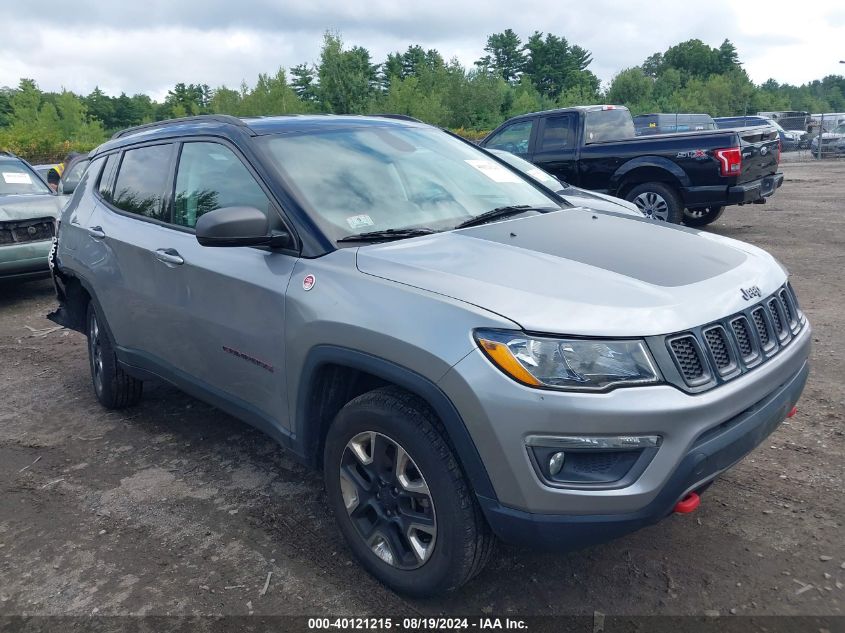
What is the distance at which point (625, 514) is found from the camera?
2234 mm

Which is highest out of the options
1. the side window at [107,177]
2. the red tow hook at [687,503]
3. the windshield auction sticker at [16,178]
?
the side window at [107,177]

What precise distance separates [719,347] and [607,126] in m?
9.09

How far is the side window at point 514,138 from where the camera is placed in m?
11.2

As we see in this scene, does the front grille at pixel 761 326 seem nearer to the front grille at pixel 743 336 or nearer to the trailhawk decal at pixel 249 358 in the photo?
the front grille at pixel 743 336

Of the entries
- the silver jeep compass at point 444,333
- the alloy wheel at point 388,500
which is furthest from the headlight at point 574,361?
the alloy wheel at point 388,500

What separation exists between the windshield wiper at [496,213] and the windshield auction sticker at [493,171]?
316 mm

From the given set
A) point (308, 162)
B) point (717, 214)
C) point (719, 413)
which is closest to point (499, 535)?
point (719, 413)

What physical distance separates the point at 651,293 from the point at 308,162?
1646 mm

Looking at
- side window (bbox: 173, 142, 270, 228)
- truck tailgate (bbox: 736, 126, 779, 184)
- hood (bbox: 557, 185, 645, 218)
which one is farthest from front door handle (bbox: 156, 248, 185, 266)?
truck tailgate (bbox: 736, 126, 779, 184)

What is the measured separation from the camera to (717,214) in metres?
11.5

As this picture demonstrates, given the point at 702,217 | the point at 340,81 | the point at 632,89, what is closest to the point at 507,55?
the point at 632,89

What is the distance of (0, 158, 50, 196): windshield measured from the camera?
8.44 meters

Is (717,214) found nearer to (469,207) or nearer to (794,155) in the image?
(469,207)

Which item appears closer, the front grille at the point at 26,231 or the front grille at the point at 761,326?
the front grille at the point at 761,326
